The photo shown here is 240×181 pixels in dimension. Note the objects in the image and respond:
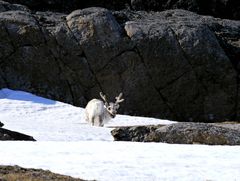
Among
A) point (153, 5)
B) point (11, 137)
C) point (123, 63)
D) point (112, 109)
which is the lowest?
point (112, 109)

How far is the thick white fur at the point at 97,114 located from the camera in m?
28.1

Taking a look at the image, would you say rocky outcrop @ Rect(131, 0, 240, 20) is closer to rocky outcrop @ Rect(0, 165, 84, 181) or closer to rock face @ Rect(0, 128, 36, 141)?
rock face @ Rect(0, 128, 36, 141)

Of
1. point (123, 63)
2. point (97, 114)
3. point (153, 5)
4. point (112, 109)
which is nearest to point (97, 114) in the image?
point (97, 114)

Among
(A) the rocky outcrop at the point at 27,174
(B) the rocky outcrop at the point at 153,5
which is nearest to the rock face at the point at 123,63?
(B) the rocky outcrop at the point at 153,5

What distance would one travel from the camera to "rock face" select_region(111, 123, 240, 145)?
17547 millimetres

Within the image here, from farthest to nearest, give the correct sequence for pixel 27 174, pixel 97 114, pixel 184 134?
pixel 97 114 → pixel 184 134 → pixel 27 174

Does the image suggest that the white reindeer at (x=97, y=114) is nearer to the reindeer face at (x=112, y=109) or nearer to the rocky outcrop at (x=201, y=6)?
the reindeer face at (x=112, y=109)

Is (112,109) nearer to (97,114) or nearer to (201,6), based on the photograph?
(97,114)

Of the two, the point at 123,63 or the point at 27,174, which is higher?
the point at 27,174

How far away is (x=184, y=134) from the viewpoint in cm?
1770

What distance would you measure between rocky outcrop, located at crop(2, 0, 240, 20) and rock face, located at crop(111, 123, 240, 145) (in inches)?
1050

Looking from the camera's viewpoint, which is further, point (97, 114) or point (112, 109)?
point (112, 109)

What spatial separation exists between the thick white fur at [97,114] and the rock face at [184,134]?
9.63 metres

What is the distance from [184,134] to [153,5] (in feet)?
97.9
